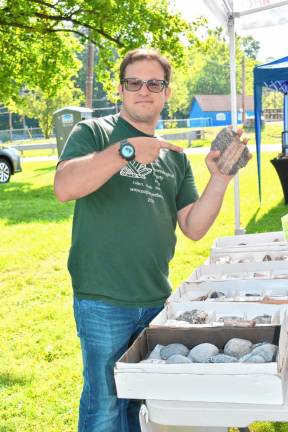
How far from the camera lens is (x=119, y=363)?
64.9 inches

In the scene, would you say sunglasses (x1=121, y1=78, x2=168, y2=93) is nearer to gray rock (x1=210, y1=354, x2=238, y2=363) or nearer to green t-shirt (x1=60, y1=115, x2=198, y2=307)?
green t-shirt (x1=60, y1=115, x2=198, y2=307)

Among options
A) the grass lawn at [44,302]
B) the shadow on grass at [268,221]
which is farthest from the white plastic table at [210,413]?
the shadow on grass at [268,221]

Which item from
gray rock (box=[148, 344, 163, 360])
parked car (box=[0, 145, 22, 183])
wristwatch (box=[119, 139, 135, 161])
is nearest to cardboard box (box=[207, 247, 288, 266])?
gray rock (box=[148, 344, 163, 360])

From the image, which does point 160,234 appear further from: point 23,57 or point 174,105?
point 174,105

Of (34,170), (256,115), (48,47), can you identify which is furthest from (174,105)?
(256,115)

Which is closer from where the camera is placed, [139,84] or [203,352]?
[203,352]

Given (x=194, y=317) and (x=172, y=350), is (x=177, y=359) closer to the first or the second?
(x=172, y=350)

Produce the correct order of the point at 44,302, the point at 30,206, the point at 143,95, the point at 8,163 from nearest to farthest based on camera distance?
the point at 143,95 → the point at 44,302 → the point at 30,206 → the point at 8,163

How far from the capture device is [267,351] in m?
1.67

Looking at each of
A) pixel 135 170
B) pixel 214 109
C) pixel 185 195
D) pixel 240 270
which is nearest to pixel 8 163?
pixel 240 270

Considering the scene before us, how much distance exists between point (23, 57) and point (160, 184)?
13376mm

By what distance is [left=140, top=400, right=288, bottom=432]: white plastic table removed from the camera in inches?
62.6

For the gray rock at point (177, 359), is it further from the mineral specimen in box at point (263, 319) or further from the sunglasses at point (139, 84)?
the sunglasses at point (139, 84)

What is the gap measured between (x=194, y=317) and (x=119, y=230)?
0.41 m
